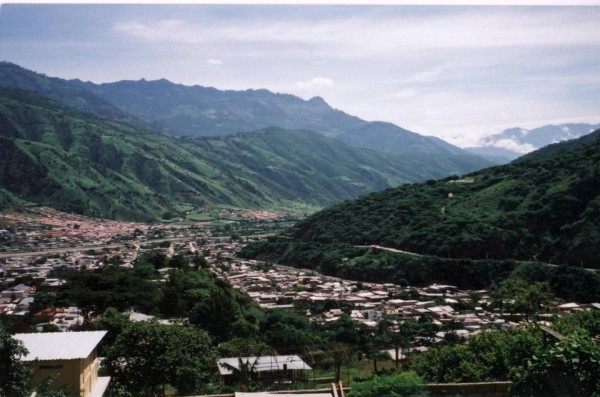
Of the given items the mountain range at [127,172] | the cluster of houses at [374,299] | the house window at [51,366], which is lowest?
the cluster of houses at [374,299]

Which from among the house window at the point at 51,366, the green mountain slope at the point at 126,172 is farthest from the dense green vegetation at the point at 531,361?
the green mountain slope at the point at 126,172

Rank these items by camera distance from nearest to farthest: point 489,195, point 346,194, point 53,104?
point 489,195
point 53,104
point 346,194

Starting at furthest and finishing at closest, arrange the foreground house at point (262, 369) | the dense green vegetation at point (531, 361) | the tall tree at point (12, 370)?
the foreground house at point (262, 369), the tall tree at point (12, 370), the dense green vegetation at point (531, 361)

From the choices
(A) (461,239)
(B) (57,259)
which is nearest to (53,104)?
(B) (57,259)

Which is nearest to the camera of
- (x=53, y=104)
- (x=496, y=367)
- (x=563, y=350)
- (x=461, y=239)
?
(x=563, y=350)

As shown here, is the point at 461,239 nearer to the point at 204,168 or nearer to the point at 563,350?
the point at 563,350

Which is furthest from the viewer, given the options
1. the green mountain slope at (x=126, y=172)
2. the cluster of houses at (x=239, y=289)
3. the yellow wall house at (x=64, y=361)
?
the green mountain slope at (x=126, y=172)

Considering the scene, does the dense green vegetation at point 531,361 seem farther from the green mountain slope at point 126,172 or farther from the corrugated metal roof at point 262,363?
the green mountain slope at point 126,172

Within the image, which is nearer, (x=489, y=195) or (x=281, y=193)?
(x=489, y=195)
